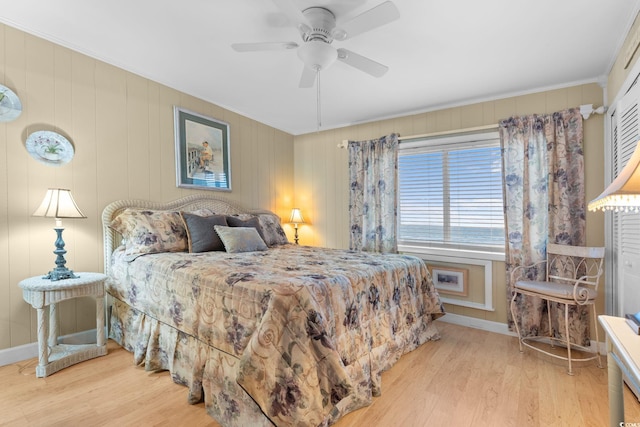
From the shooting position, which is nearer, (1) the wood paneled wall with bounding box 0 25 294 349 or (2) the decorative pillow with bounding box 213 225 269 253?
(1) the wood paneled wall with bounding box 0 25 294 349

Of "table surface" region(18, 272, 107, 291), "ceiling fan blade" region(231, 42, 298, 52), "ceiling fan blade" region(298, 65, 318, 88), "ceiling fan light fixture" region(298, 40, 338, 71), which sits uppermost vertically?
"ceiling fan blade" region(231, 42, 298, 52)

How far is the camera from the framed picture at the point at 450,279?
10.8 ft

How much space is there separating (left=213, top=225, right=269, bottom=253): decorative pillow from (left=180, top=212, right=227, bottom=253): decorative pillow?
6 cm

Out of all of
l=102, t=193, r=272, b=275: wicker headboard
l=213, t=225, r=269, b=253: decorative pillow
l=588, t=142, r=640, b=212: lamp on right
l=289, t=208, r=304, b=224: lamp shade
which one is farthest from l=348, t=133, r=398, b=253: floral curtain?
l=588, t=142, r=640, b=212: lamp on right

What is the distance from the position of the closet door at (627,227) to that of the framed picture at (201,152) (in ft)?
12.0

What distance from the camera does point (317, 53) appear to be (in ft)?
6.25

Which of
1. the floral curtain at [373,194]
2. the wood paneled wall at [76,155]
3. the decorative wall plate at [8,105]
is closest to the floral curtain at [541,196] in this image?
the floral curtain at [373,194]

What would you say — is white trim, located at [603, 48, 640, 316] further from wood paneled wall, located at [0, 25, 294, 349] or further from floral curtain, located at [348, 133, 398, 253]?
wood paneled wall, located at [0, 25, 294, 349]

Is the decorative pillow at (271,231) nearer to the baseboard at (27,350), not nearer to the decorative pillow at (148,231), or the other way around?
the decorative pillow at (148,231)

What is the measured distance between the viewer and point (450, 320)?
337 cm

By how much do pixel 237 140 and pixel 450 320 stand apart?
337 centimetres

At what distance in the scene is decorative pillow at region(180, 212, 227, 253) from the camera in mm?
2756

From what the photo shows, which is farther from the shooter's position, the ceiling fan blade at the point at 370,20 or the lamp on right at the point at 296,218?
the lamp on right at the point at 296,218

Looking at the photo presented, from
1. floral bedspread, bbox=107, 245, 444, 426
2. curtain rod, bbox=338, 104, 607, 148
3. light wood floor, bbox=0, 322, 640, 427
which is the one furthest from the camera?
curtain rod, bbox=338, 104, 607, 148
